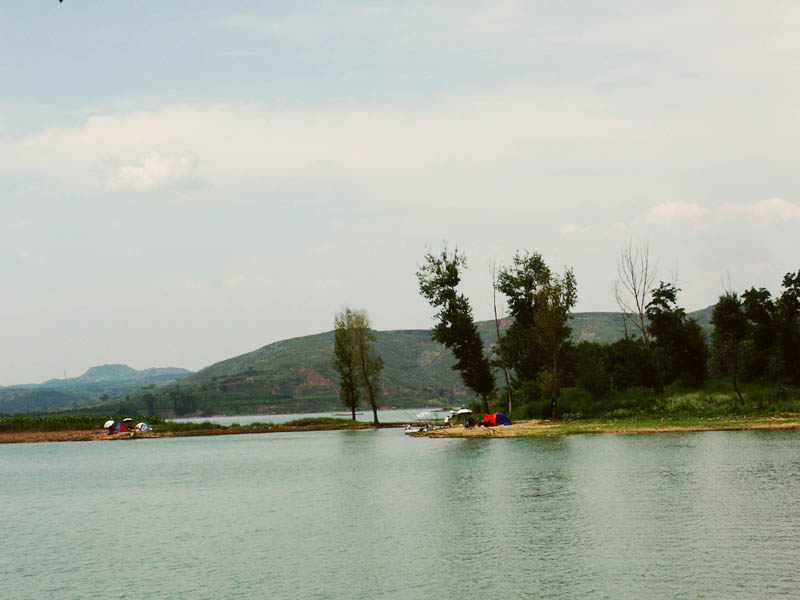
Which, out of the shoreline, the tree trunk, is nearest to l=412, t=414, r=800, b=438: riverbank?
the tree trunk

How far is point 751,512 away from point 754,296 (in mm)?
58255

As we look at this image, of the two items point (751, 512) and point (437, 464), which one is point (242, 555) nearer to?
point (751, 512)

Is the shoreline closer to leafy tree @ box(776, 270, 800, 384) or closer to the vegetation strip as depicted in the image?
the vegetation strip

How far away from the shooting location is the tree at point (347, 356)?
4973 inches

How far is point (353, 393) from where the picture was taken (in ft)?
428

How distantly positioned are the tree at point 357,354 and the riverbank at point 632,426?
109ft

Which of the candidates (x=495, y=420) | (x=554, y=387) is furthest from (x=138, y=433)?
(x=554, y=387)

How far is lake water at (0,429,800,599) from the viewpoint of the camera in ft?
89.9

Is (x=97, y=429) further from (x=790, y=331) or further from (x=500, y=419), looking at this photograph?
(x=790, y=331)

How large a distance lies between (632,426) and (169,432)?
88.3 meters

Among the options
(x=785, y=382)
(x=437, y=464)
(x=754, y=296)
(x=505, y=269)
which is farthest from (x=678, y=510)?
(x=505, y=269)

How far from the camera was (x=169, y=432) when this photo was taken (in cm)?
14088

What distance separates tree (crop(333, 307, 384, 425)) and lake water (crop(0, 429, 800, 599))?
5564cm

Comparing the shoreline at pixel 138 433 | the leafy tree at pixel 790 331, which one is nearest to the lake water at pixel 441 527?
the leafy tree at pixel 790 331
